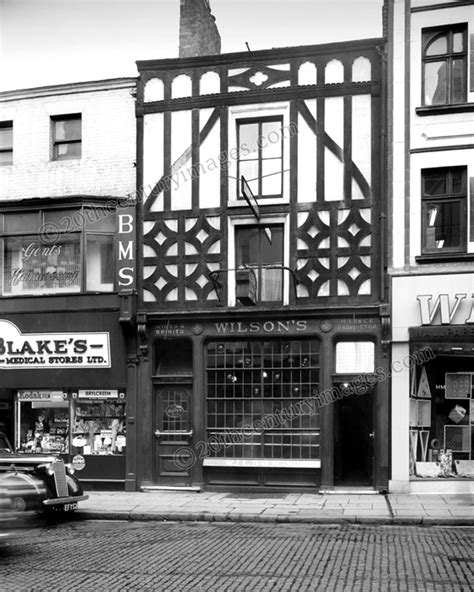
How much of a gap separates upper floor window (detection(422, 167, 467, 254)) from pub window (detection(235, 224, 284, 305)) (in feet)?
10.2

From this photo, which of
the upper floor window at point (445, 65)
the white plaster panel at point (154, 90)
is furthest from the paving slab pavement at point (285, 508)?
the white plaster panel at point (154, 90)

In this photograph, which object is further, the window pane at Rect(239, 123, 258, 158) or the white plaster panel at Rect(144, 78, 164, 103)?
the white plaster panel at Rect(144, 78, 164, 103)

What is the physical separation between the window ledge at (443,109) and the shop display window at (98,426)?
29.4ft

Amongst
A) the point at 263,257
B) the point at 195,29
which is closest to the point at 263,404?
the point at 263,257

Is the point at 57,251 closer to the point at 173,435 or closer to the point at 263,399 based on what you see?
the point at 173,435

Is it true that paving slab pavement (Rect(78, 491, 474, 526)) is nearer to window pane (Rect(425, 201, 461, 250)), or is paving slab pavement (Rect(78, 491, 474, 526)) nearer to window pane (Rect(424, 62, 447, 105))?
window pane (Rect(425, 201, 461, 250))

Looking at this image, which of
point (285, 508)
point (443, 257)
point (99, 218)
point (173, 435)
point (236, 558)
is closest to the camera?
point (236, 558)

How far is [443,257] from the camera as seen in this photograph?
16609mm

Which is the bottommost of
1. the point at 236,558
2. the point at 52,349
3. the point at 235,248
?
the point at 236,558

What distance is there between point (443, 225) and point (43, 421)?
9.91 metres

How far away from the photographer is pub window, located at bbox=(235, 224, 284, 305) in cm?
1764

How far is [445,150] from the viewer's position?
1686cm

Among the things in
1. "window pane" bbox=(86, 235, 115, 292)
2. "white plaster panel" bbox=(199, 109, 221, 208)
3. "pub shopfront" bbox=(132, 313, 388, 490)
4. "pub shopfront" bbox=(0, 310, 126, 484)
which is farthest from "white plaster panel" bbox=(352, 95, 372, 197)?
"pub shopfront" bbox=(0, 310, 126, 484)

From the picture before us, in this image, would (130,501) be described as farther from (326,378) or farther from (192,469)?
(326,378)
